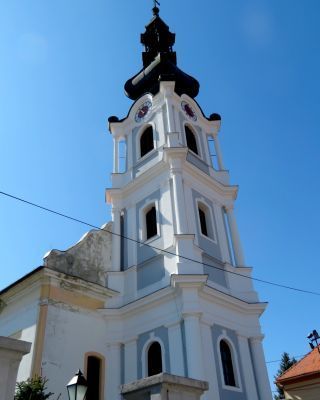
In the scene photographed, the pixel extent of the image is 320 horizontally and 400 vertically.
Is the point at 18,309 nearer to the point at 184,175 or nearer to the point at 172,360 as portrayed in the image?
the point at 172,360

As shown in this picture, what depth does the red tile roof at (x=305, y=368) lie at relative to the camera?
1579 centimetres

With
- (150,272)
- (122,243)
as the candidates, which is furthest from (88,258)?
(150,272)

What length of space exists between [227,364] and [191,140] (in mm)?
9918

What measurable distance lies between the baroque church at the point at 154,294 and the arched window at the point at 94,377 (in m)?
0.03

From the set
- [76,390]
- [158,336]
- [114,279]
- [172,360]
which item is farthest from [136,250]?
[76,390]

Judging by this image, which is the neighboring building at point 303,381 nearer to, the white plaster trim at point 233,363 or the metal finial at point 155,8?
the white plaster trim at point 233,363

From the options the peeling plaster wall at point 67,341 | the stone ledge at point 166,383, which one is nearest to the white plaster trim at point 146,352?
the peeling plaster wall at point 67,341

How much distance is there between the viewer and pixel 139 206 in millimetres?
16906

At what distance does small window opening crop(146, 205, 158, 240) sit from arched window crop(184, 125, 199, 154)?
3.89 metres

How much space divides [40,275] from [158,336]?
4.15 metres

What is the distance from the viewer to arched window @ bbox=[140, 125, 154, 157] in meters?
18.9

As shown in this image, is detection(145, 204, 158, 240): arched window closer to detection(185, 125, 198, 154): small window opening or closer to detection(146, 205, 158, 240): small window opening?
detection(146, 205, 158, 240): small window opening

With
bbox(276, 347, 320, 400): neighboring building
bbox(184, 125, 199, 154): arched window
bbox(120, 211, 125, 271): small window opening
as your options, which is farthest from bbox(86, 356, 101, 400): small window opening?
bbox(184, 125, 199, 154): arched window

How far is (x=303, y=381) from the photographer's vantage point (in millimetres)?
15844
